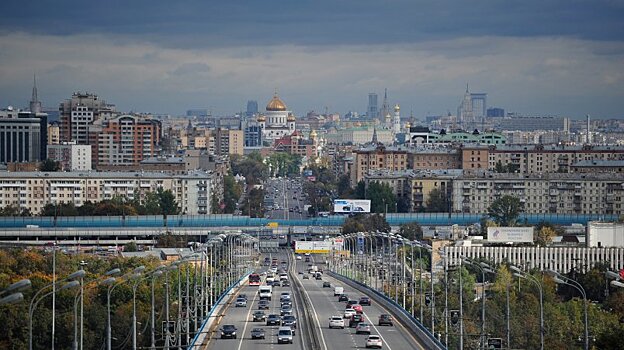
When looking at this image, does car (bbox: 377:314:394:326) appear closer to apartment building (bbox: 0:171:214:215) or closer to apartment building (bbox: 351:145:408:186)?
apartment building (bbox: 0:171:214:215)

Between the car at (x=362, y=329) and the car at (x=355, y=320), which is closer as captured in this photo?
the car at (x=362, y=329)

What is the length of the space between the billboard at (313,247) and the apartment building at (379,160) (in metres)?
58.7

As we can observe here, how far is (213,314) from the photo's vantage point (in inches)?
2403

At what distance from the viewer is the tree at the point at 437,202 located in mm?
152125

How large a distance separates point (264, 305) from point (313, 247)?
5591 centimetres

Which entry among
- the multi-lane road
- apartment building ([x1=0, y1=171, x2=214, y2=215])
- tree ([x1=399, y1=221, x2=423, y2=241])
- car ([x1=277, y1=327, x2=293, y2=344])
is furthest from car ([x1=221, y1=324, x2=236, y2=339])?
apartment building ([x1=0, y1=171, x2=214, y2=215])

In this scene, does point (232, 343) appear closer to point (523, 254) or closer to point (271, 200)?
point (523, 254)

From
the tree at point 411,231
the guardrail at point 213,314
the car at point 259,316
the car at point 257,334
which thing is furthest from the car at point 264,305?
the tree at point 411,231

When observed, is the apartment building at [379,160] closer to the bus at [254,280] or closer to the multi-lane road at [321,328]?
the bus at [254,280]

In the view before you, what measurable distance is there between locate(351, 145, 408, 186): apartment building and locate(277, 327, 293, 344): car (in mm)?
130068

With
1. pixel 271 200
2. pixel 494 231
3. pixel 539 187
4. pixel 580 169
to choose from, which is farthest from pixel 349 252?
pixel 271 200

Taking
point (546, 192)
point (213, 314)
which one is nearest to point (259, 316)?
point (213, 314)

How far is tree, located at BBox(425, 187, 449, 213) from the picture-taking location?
152125 millimetres

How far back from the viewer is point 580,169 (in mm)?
171000
